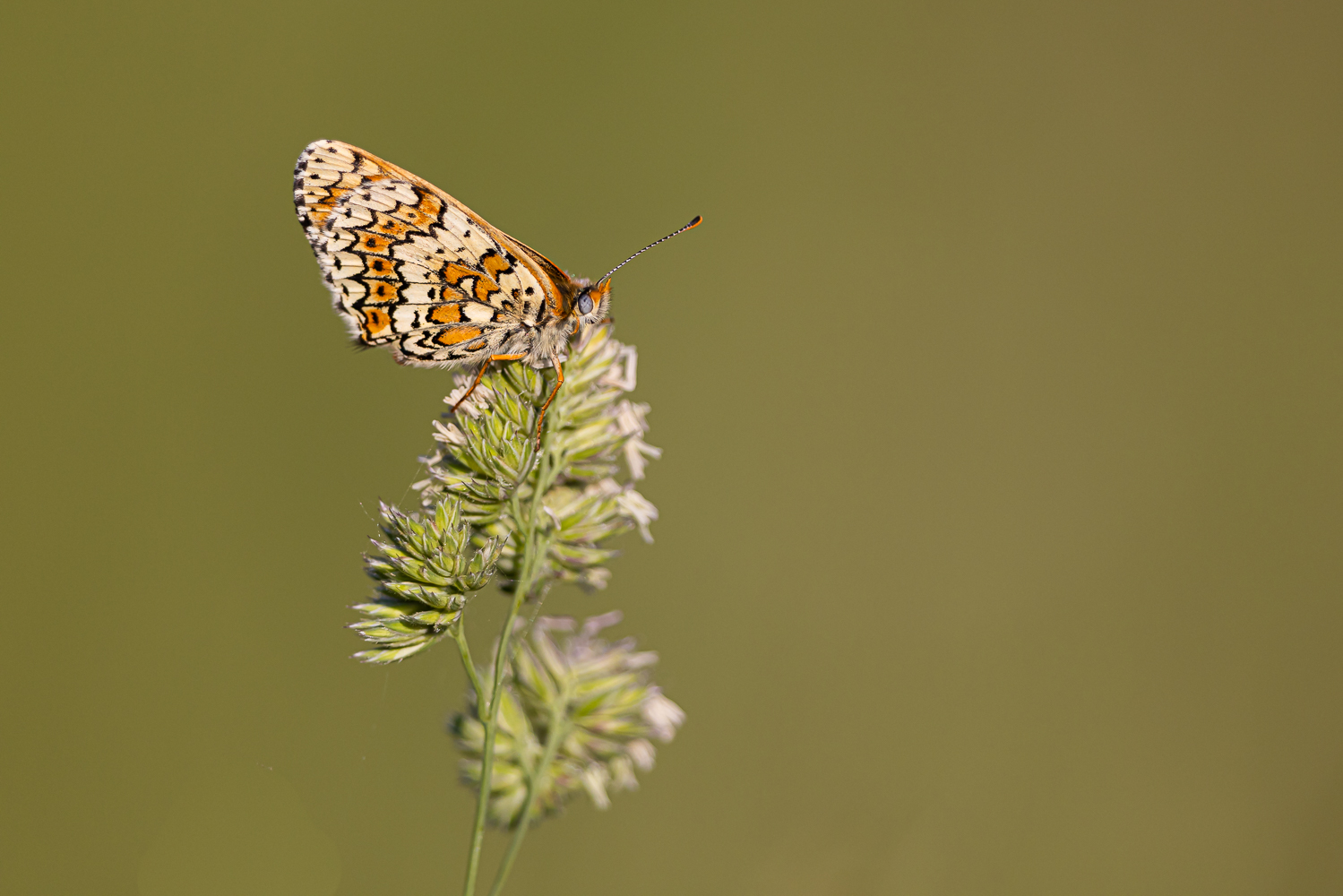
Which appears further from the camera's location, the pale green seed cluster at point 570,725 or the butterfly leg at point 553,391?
the pale green seed cluster at point 570,725

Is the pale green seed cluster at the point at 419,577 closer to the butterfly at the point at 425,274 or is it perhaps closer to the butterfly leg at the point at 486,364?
the butterfly leg at the point at 486,364

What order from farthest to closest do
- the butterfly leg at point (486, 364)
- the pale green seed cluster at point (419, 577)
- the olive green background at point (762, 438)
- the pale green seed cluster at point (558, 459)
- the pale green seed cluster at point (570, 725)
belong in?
the olive green background at point (762, 438), the pale green seed cluster at point (570, 725), the butterfly leg at point (486, 364), the pale green seed cluster at point (558, 459), the pale green seed cluster at point (419, 577)

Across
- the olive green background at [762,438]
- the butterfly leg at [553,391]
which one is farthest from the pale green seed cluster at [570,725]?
the olive green background at [762,438]

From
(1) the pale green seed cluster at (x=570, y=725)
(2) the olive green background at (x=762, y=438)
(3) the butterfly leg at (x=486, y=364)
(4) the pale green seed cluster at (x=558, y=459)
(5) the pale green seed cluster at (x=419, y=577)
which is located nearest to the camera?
(5) the pale green seed cluster at (x=419, y=577)

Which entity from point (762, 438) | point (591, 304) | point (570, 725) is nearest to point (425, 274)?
point (591, 304)

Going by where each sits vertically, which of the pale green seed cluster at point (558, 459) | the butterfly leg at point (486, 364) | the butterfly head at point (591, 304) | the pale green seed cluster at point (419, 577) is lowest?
the pale green seed cluster at point (419, 577)

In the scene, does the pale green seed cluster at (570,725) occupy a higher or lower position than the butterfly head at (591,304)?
lower

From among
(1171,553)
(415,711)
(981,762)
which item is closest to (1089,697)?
(981,762)
